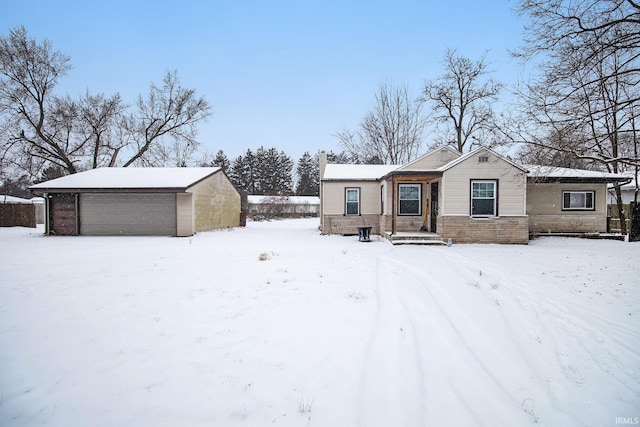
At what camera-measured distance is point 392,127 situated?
102 feet

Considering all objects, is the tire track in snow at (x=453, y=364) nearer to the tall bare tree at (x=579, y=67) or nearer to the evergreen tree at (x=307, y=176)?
the tall bare tree at (x=579, y=67)

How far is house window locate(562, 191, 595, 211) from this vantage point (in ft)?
51.8

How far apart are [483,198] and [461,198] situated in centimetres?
101

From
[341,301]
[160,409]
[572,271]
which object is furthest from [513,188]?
[160,409]

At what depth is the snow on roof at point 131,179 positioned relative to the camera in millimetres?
17391

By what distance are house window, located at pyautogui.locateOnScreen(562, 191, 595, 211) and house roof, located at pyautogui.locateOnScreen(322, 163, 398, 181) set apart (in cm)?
856

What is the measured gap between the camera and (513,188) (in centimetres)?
1390

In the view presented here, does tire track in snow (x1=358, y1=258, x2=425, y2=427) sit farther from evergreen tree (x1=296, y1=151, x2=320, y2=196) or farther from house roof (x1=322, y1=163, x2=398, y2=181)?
evergreen tree (x1=296, y1=151, x2=320, y2=196)

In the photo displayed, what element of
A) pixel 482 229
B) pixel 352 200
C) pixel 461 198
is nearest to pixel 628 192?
pixel 482 229

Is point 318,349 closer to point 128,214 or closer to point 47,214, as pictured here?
point 128,214

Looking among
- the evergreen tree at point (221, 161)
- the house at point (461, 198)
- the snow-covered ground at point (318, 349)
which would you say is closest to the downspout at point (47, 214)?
the snow-covered ground at point (318, 349)

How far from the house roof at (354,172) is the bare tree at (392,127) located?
12.2 m

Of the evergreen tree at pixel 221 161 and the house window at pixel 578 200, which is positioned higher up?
the evergreen tree at pixel 221 161

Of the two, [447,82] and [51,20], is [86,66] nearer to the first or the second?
[51,20]
